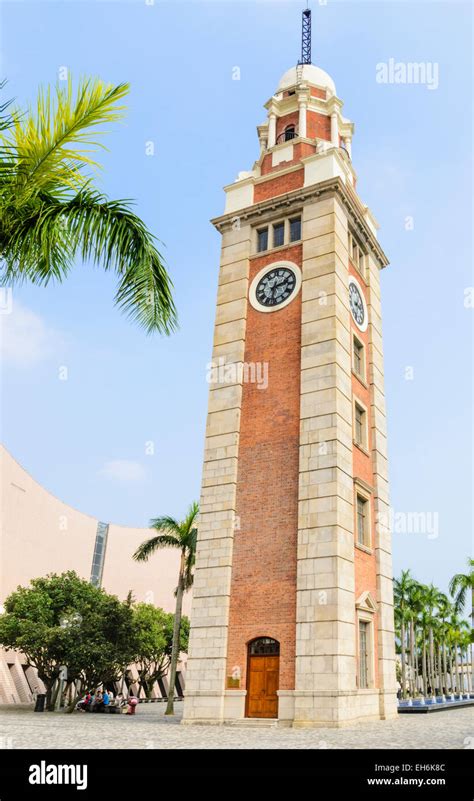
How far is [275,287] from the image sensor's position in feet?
86.2

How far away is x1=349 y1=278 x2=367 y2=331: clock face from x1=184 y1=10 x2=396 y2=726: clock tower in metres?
0.06

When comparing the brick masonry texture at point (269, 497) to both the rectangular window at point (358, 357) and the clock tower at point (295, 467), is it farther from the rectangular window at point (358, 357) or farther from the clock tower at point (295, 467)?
the rectangular window at point (358, 357)

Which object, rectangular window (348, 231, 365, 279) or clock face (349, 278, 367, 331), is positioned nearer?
clock face (349, 278, 367, 331)

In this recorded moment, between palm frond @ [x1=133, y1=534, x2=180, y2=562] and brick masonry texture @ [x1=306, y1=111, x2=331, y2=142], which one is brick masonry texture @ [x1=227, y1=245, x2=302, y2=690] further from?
brick masonry texture @ [x1=306, y1=111, x2=331, y2=142]

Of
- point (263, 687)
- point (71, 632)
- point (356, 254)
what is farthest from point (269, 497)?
point (71, 632)

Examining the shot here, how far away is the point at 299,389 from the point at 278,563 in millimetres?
6042

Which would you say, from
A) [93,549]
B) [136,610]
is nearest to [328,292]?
[136,610]

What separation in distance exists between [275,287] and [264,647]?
13.2m

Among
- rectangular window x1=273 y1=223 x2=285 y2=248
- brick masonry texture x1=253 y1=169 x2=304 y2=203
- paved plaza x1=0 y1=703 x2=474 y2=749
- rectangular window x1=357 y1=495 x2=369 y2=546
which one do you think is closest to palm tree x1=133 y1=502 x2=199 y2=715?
rectangular window x1=357 y1=495 x2=369 y2=546

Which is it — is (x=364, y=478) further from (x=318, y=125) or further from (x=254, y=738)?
(x=318, y=125)

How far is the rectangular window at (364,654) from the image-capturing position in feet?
70.9

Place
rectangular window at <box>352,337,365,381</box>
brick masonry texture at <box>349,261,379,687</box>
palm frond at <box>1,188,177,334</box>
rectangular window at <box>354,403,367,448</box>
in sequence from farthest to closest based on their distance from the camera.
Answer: rectangular window at <box>352,337,365,381</box> < rectangular window at <box>354,403,367,448</box> < brick masonry texture at <box>349,261,379,687</box> < palm frond at <box>1,188,177,334</box>

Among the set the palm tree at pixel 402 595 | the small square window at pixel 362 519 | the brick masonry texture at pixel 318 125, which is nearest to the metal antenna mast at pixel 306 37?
the brick masonry texture at pixel 318 125

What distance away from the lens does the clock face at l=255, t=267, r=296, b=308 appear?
25906 mm
